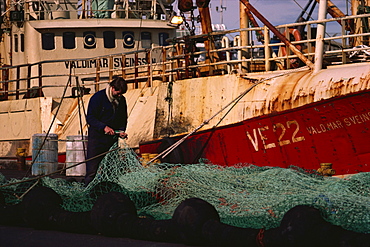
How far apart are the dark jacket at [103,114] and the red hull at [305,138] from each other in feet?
10.8

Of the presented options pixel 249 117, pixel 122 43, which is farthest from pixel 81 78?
pixel 249 117

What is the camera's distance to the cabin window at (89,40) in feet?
66.7

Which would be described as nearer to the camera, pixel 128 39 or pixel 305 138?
pixel 305 138

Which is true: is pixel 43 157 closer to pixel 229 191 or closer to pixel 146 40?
pixel 229 191

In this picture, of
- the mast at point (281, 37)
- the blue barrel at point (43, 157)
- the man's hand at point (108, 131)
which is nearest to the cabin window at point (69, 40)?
the blue barrel at point (43, 157)

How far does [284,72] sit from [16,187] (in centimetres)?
544

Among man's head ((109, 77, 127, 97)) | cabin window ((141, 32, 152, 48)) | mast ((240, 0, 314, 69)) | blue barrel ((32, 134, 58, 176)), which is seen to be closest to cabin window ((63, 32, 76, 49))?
cabin window ((141, 32, 152, 48))

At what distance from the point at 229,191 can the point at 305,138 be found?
4.00 m

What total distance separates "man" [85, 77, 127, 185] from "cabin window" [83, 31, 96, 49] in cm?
1287

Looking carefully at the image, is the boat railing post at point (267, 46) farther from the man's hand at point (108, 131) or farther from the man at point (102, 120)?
the man's hand at point (108, 131)

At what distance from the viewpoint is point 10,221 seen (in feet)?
20.7

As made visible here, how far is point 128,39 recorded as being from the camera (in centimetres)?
2056

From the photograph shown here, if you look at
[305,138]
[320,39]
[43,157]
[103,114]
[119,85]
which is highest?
[320,39]

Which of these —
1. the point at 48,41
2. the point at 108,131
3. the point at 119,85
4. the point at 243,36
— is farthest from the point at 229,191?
the point at 48,41
